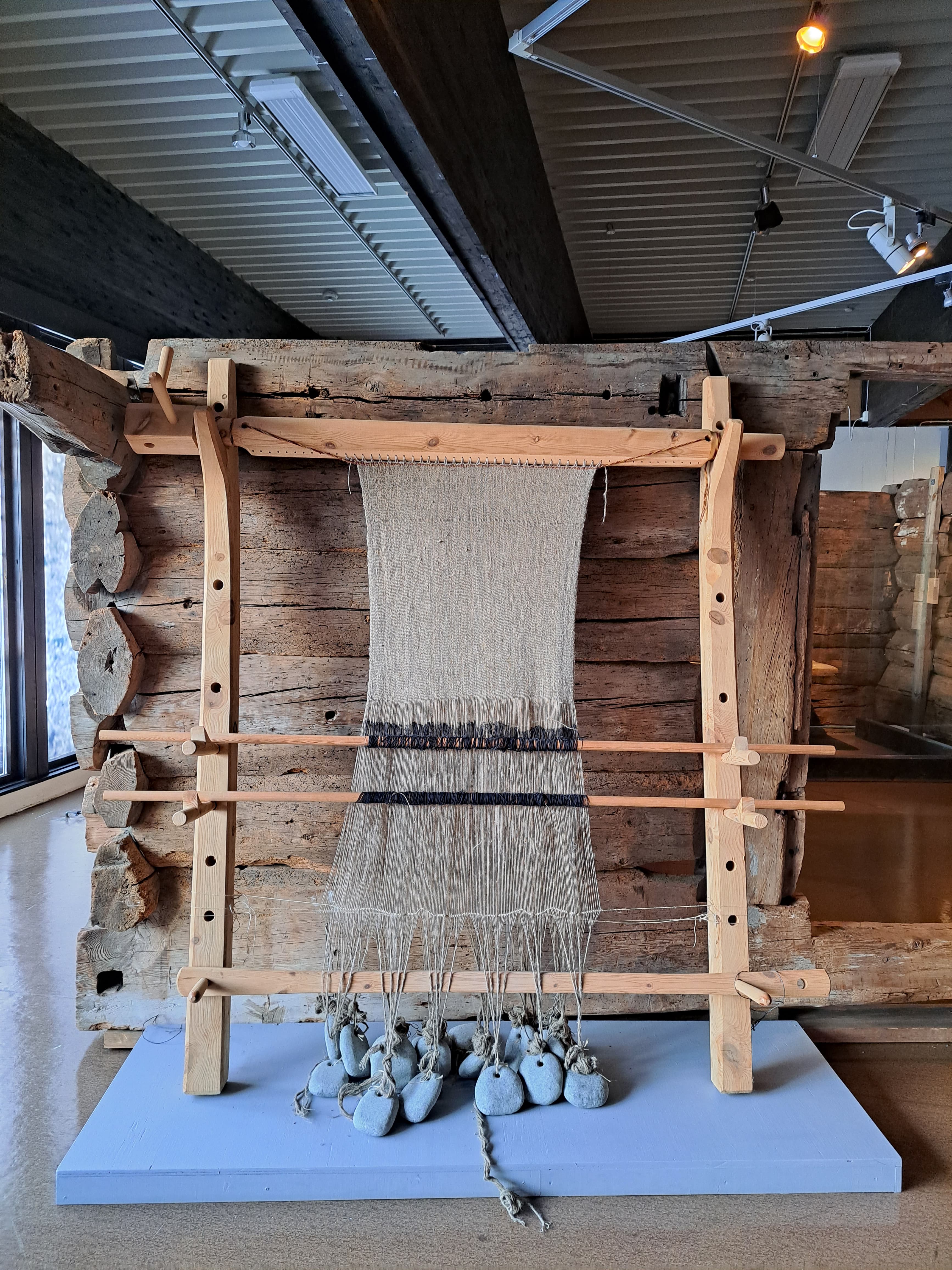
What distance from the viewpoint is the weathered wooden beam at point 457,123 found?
164 cm

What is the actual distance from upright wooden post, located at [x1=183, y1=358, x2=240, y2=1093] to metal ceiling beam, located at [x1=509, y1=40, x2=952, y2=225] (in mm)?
1301

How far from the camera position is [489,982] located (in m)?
1.61

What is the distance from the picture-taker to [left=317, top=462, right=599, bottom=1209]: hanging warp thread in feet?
5.37

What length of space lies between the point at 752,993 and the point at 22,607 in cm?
444

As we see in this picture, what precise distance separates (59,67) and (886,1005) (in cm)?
381

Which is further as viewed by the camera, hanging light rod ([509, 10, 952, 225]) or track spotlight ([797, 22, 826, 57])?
track spotlight ([797, 22, 826, 57])

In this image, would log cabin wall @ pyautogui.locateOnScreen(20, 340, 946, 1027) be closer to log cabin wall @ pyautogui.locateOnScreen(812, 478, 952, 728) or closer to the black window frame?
log cabin wall @ pyautogui.locateOnScreen(812, 478, 952, 728)

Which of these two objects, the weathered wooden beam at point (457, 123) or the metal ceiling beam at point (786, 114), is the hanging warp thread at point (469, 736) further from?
the metal ceiling beam at point (786, 114)

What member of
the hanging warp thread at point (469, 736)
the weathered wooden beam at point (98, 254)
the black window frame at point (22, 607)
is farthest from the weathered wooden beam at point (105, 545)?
the black window frame at point (22, 607)

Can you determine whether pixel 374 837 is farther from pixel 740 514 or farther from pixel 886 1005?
pixel 886 1005

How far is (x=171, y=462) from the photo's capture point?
196 centimetres

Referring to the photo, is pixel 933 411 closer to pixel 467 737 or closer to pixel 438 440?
pixel 438 440

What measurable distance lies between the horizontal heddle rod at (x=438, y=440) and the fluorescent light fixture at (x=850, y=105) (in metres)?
1.72

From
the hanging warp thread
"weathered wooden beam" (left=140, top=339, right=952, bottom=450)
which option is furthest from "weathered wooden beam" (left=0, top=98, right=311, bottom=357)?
the hanging warp thread
